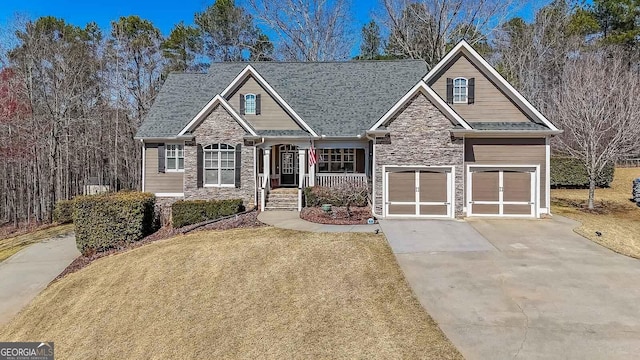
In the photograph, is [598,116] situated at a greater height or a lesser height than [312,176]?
greater

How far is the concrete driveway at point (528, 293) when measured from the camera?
20.0 feet

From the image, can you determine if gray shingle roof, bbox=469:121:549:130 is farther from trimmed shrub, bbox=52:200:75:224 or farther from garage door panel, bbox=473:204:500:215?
trimmed shrub, bbox=52:200:75:224

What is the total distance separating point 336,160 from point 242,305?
12142 millimetres

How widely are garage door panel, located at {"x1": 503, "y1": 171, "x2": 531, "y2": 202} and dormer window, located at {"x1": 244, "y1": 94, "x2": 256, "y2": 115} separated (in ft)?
39.8

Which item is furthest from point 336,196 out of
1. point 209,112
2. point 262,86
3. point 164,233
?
point 164,233

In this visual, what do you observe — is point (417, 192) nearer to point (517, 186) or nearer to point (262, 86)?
point (517, 186)

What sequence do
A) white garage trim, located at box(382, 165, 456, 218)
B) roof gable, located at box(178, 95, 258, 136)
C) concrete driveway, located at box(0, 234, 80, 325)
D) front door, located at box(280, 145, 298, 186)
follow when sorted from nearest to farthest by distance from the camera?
concrete driveway, located at box(0, 234, 80, 325) < white garage trim, located at box(382, 165, 456, 218) < roof gable, located at box(178, 95, 258, 136) < front door, located at box(280, 145, 298, 186)

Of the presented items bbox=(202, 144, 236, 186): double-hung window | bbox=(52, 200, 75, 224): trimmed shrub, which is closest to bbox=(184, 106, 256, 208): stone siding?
bbox=(202, 144, 236, 186): double-hung window

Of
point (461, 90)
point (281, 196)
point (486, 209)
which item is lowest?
point (486, 209)

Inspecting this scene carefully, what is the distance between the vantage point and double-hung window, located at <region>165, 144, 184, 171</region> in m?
18.6

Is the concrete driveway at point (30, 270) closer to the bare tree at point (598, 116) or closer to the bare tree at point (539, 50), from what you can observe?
the bare tree at point (598, 116)

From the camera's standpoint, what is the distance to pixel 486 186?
15.4 m

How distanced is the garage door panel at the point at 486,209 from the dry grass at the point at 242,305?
5.76 metres

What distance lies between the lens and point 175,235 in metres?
14.0
